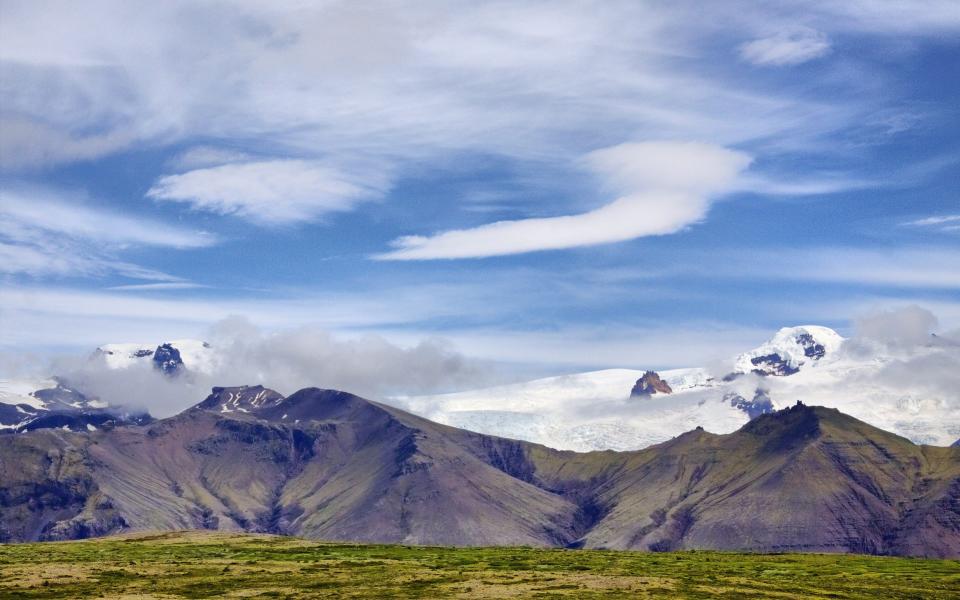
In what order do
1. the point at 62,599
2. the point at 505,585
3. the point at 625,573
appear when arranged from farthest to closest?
the point at 625,573 < the point at 505,585 < the point at 62,599

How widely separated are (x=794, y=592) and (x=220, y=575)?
88127 millimetres

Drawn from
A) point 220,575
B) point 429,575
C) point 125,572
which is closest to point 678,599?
point 429,575

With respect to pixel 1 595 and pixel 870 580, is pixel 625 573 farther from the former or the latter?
pixel 1 595

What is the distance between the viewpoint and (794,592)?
172 meters

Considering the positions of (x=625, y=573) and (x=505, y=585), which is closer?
(x=505, y=585)

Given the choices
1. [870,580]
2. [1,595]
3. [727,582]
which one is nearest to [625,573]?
[727,582]

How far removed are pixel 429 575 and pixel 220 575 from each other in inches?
1297

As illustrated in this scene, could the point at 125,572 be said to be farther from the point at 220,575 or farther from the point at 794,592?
the point at 794,592

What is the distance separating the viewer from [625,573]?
19375cm

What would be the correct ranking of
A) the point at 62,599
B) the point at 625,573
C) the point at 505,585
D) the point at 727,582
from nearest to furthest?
1. the point at 62,599
2. the point at 505,585
3. the point at 727,582
4. the point at 625,573

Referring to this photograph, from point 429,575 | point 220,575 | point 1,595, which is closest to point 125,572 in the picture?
point 220,575

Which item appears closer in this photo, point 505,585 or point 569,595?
point 569,595

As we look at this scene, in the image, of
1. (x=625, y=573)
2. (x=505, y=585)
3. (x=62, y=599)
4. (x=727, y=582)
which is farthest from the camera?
(x=625, y=573)

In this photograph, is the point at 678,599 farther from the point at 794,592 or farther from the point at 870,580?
the point at 870,580
